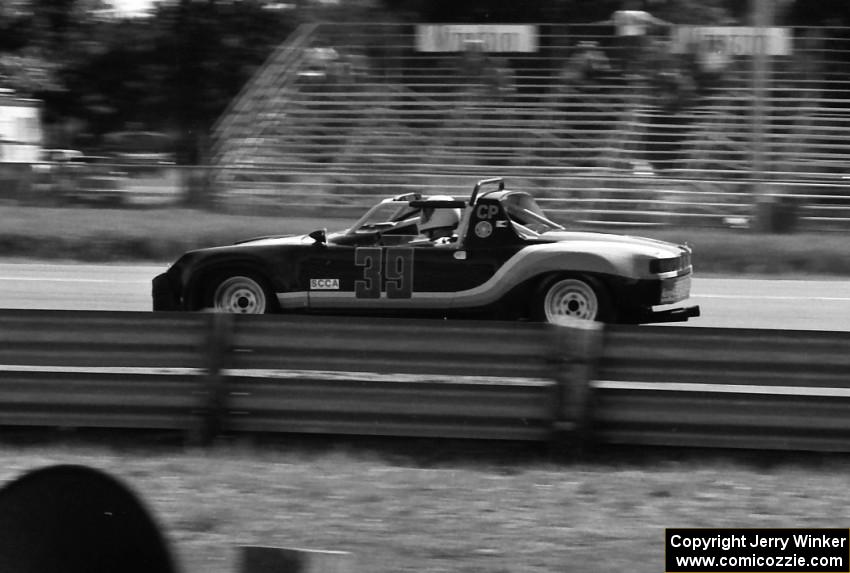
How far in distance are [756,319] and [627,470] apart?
5.76 metres

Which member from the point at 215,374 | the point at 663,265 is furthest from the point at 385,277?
the point at 215,374

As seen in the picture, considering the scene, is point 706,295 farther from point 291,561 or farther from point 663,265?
point 291,561

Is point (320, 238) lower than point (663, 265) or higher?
higher

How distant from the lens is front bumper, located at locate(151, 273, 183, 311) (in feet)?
32.4

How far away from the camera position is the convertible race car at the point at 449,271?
917 centimetres

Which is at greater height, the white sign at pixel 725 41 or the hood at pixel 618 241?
the white sign at pixel 725 41

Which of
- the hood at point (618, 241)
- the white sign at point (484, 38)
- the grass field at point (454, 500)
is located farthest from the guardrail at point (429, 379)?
the white sign at point (484, 38)

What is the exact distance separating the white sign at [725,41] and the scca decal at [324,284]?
647 inches

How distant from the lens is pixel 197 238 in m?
18.3

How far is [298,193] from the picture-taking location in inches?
845

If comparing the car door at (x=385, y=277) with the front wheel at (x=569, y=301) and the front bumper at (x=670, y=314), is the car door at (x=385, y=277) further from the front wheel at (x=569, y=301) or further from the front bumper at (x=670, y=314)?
the front bumper at (x=670, y=314)

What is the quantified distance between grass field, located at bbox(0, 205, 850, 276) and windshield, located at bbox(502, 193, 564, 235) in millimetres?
7588

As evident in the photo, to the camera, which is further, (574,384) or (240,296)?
(240,296)

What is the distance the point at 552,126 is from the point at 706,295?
10.5 m
